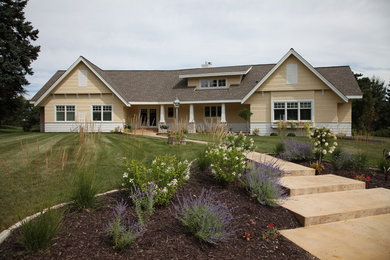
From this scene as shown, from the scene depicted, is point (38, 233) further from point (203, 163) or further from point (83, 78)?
point (83, 78)

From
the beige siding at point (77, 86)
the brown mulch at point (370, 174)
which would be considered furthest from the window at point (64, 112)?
the brown mulch at point (370, 174)

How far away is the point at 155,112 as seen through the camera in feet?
73.9

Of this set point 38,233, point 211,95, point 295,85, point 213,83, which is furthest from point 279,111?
point 38,233

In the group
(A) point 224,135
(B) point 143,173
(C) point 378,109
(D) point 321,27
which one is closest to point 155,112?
(D) point 321,27

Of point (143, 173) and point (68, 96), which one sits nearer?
point (143, 173)

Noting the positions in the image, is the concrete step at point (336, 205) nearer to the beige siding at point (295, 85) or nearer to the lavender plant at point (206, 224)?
the lavender plant at point (206, 224)

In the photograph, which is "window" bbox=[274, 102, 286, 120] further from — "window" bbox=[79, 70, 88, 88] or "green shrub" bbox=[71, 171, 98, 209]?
"green shrub" bbox=[71, 171, 98, 209]

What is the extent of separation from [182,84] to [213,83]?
9.51 feet

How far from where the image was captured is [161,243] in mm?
2773

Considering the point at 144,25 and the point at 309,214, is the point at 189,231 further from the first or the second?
the point at 144,25

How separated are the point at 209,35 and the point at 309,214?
10939 mm

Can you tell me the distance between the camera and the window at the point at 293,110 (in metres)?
17.2

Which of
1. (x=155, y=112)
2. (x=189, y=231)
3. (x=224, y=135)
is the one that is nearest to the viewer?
(x=189, y=231)

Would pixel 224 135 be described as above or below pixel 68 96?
below
